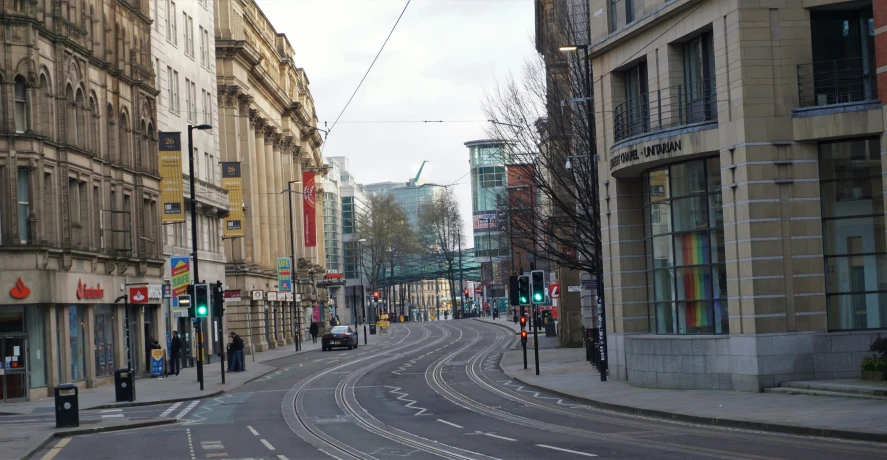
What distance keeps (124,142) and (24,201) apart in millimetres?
10601

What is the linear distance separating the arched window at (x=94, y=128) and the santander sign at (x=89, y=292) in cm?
511

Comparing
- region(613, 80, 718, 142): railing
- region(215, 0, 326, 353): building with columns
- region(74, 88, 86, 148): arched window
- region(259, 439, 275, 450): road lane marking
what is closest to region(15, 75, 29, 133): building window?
region(74, 88, 86, 148): arched window

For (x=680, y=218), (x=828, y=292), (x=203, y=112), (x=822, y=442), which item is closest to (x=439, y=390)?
(x=680, y=218)

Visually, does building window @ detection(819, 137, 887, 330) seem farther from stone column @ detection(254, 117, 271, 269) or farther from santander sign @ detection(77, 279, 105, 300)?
stone column @ detection(254, 117, 271, 269)

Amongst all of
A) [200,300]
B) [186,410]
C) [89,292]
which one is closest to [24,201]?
[89,292]

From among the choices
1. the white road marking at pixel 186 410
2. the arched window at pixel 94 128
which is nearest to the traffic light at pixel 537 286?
the white road marking at pixel 186 410

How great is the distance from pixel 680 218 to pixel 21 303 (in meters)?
20.8

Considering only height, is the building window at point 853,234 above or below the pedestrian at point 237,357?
above

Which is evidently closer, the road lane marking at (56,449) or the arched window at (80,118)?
the road lane marking at (56,449)

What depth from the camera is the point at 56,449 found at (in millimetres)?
22969

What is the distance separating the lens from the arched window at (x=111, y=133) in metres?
46.3

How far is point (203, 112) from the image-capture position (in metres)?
66.1

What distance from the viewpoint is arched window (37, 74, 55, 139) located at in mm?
38875

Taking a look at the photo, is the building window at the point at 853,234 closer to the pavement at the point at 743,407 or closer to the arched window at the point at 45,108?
the pavement at the point at 743,407
